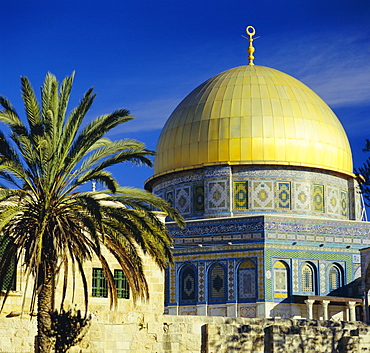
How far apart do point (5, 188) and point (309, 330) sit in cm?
681

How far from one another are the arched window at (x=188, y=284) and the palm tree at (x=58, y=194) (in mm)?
14347

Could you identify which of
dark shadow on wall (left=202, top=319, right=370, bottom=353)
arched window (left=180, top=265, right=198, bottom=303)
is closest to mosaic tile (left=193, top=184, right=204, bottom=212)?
arched window (left=180, top=265, right=198, bottom=303)

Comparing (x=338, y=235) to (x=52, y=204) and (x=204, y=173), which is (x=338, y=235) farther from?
(x=52, y=204)

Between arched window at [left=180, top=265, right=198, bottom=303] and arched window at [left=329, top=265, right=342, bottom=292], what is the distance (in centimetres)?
457

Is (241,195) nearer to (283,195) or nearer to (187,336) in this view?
(283,195)

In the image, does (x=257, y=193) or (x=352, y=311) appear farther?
(x=257, y=193)

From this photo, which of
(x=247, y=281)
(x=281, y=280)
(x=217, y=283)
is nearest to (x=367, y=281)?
(x=281, y=280)

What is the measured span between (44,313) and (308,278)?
52.3ft

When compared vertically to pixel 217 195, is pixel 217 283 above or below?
below

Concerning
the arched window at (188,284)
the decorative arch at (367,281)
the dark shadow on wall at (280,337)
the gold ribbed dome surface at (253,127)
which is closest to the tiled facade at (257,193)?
the gold ribbed dome surface at (253,127)

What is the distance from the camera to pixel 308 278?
29.2 meters

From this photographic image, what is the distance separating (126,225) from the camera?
14906mm

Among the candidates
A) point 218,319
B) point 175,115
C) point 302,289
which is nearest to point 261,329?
point 218,319

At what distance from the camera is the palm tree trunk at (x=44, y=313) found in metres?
14.7
